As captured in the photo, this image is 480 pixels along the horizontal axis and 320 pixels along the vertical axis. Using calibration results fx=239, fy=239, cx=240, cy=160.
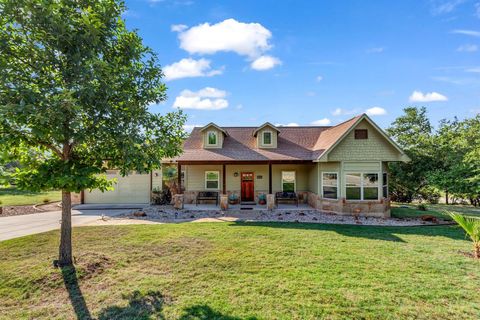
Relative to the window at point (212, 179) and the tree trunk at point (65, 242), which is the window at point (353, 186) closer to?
the window at point (212, 179)

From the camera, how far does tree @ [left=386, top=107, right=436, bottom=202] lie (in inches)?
842

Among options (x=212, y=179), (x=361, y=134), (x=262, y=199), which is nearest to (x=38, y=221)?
(x=212, y=179)

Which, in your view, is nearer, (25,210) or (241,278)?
(241,278)

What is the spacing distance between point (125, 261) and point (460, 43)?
18.2 meters

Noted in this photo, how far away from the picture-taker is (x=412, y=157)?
71.5 ft

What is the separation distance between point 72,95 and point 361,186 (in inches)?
558

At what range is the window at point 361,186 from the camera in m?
13.9

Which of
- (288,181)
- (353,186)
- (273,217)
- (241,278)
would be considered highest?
(288,181)

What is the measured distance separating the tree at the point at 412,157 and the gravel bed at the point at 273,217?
10.4 meters

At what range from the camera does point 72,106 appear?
183 inches

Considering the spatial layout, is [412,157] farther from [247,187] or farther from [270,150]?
[247,187]

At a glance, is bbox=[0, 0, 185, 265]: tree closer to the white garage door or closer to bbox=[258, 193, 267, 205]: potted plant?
bbox=[258, 193, 267, 205]: potted plant

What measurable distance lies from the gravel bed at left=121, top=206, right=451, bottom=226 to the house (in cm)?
106

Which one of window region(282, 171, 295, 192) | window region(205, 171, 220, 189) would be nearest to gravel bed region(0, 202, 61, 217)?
window region(205, 171, 220, 189)
